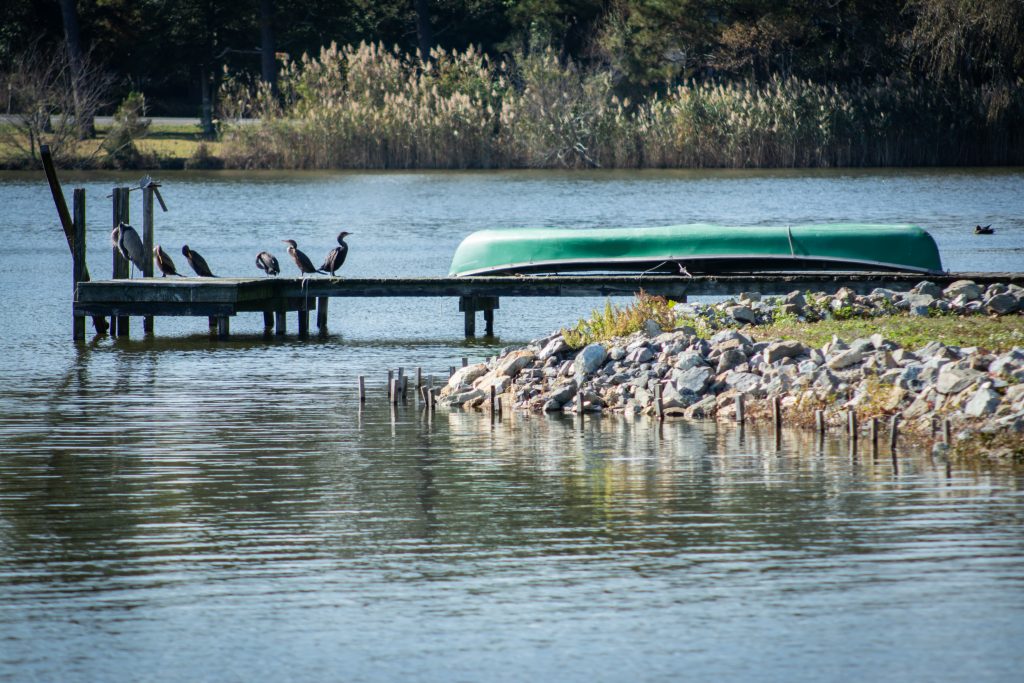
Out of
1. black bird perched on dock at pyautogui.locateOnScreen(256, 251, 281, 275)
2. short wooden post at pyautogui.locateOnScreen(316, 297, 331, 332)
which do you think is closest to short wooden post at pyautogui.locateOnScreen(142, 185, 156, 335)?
black bird perched on dock at pyautogui.locateOnScreen(256, 251, 281, 275)

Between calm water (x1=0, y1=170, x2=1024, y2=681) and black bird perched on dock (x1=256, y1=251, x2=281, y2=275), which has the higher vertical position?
black bird perched on dock (x1=256, y1=251, x2=281, y2=275)

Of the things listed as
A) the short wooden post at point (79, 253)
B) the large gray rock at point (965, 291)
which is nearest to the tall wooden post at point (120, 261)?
the short wooden post at point (79, 253)

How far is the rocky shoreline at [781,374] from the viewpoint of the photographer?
1441 centimetres

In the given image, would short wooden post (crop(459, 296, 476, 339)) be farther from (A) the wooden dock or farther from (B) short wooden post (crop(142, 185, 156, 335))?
(B) short wooden post (crop(142, 185, 156, 335))

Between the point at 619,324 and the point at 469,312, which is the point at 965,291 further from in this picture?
the point at 469,312

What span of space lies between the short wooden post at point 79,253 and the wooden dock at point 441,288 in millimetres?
172

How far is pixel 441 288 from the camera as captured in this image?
77.9ft

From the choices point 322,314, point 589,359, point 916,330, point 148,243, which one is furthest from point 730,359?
point 148,243

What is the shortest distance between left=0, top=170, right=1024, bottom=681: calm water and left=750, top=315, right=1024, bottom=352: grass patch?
83.7 inches

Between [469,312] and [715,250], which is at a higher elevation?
[715,250]

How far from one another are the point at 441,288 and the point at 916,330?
8.63m

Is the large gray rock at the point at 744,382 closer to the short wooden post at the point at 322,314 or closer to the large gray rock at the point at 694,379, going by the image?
the large gray rock at the point at 694,379

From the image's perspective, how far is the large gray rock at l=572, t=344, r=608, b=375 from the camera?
17.0m

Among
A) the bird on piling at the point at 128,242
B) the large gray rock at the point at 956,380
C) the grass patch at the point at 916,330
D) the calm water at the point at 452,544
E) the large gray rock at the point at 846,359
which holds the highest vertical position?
the bird on piling at the point at 128,242
